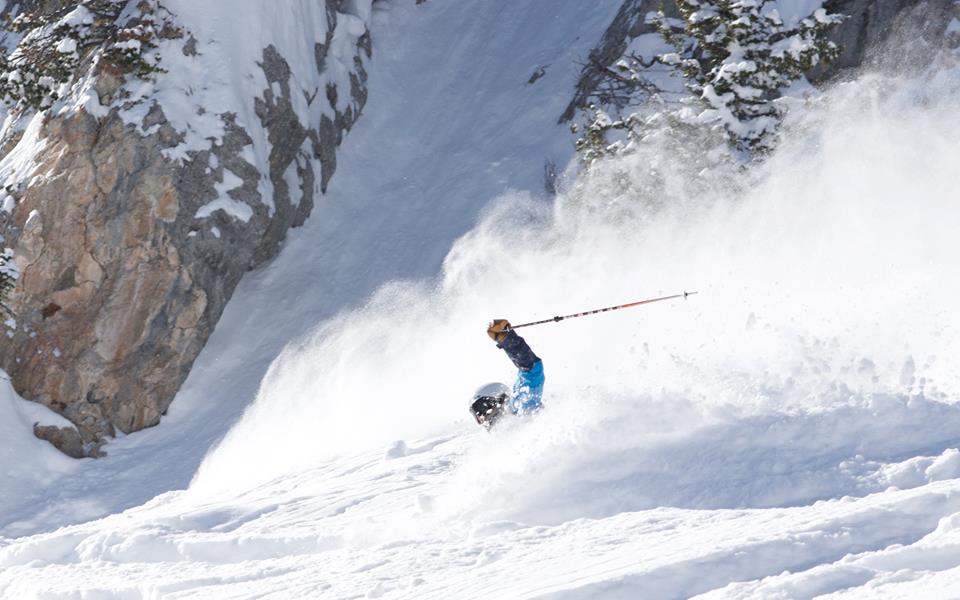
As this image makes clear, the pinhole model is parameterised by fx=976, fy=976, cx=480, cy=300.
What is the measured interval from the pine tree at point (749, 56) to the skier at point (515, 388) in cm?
645

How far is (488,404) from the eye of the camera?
11.0m

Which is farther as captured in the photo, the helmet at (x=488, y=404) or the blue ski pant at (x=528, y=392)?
the helmet at (x=488, y=404)

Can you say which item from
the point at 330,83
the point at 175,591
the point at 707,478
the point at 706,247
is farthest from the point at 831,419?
the point at 330,83

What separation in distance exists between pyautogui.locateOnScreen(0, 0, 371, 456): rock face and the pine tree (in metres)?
8.63

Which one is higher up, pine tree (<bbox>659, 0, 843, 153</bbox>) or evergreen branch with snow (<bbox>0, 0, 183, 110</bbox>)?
evergreen branch with snow (<bbox>0, 0, 183, 110</bbox>)

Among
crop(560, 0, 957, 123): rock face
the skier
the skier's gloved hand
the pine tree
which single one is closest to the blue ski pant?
the skier

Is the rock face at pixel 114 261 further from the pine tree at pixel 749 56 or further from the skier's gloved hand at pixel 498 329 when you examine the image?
the skier's gloved hand at pixel 498 329

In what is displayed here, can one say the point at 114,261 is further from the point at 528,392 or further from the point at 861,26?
the point at 861,26

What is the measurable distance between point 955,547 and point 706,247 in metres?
10.2

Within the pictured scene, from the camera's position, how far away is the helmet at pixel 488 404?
Result: 35.9ft

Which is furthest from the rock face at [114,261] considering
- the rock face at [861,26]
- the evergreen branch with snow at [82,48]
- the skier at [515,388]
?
the skier at [515,388]

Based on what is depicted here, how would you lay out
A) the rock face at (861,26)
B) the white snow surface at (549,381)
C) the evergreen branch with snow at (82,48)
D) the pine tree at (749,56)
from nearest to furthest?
the white snow surface at (549,381)
the pine tree at (749,56)
the rock face at (861,26)
the evergreen branch with snow at (82,48)

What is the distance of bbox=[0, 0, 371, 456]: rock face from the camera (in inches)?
674

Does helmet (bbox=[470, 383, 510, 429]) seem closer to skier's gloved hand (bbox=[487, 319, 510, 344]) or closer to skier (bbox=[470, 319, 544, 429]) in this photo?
skier (bbox=[470, 319, 544, 429])
